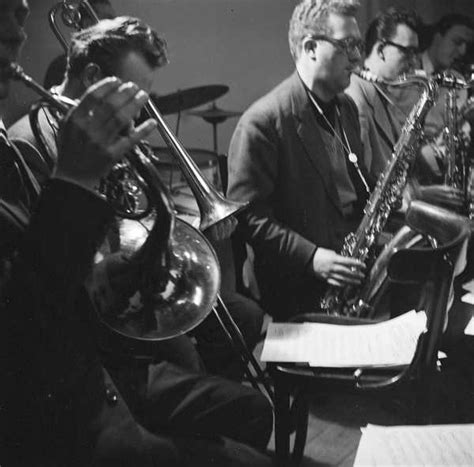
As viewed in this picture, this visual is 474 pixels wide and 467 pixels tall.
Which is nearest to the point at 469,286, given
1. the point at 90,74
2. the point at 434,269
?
the point at 434,269

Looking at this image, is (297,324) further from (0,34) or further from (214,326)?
(0,34)

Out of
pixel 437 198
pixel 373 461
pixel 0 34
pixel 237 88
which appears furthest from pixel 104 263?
pixel 237 88

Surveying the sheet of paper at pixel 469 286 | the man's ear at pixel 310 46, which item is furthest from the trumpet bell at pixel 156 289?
the man's ear at pixel 310 46

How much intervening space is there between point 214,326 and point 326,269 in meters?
0.46

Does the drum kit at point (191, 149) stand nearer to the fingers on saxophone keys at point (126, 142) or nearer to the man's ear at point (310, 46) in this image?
the man's ear at point (310, 46)

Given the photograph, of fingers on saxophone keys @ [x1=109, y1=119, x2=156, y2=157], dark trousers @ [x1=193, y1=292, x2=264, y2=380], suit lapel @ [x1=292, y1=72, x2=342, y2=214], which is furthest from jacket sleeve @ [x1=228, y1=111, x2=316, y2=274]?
fingers on saxophone keys @ [x1=109, y1=119, x2=156, y2=157]

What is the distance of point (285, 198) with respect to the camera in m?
2.20

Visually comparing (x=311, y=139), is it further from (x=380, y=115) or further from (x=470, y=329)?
(x=470, y=329)

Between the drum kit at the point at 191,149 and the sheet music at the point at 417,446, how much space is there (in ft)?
4.51

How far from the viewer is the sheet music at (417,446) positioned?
0.92 m

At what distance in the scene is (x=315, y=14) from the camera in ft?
7.20

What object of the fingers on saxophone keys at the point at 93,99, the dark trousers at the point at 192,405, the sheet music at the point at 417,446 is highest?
the fingers on saxophone keys at the point at 93,99

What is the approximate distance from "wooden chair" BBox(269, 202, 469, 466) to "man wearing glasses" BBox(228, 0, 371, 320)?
A: 1.64 ft

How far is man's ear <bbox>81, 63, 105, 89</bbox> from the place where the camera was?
1722mm
